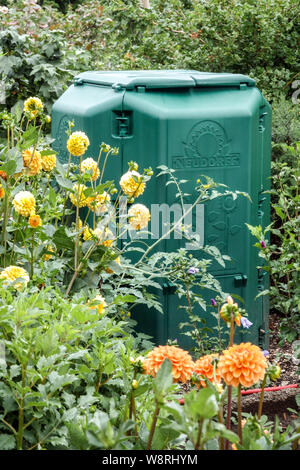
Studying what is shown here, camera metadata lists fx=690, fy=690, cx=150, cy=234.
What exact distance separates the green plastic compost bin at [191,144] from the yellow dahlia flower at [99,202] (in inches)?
24.4

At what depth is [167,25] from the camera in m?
5.92

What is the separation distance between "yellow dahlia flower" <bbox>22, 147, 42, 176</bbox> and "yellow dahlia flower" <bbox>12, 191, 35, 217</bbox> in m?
0.24

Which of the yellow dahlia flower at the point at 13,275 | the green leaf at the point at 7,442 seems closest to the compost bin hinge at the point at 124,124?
the yellow dahlia flower at the point at 13,275

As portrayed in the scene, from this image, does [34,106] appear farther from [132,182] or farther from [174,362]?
[174,362]

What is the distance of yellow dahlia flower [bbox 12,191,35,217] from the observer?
7.29 feet

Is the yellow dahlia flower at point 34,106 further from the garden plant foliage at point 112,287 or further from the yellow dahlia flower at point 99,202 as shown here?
the yellow dahlia flower at point 99,202

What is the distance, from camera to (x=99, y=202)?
2508mm

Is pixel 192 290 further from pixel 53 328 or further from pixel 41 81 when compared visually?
pixel 41 81

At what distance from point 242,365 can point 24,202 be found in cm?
113

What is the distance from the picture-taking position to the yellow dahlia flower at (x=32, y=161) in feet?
8.02

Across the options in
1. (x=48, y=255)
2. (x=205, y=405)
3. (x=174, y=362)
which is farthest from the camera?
(x=48, y=255)

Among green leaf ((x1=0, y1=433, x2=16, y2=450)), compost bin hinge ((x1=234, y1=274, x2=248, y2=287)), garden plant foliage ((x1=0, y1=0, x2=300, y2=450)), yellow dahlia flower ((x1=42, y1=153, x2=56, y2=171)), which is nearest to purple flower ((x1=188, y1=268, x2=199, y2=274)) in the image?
garden plant foliage ((x1=0, y1=0, x2=300, y2=450))

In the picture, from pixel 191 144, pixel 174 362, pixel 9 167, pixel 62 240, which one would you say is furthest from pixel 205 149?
pixel 174 362

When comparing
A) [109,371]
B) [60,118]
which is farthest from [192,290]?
[109,371]
